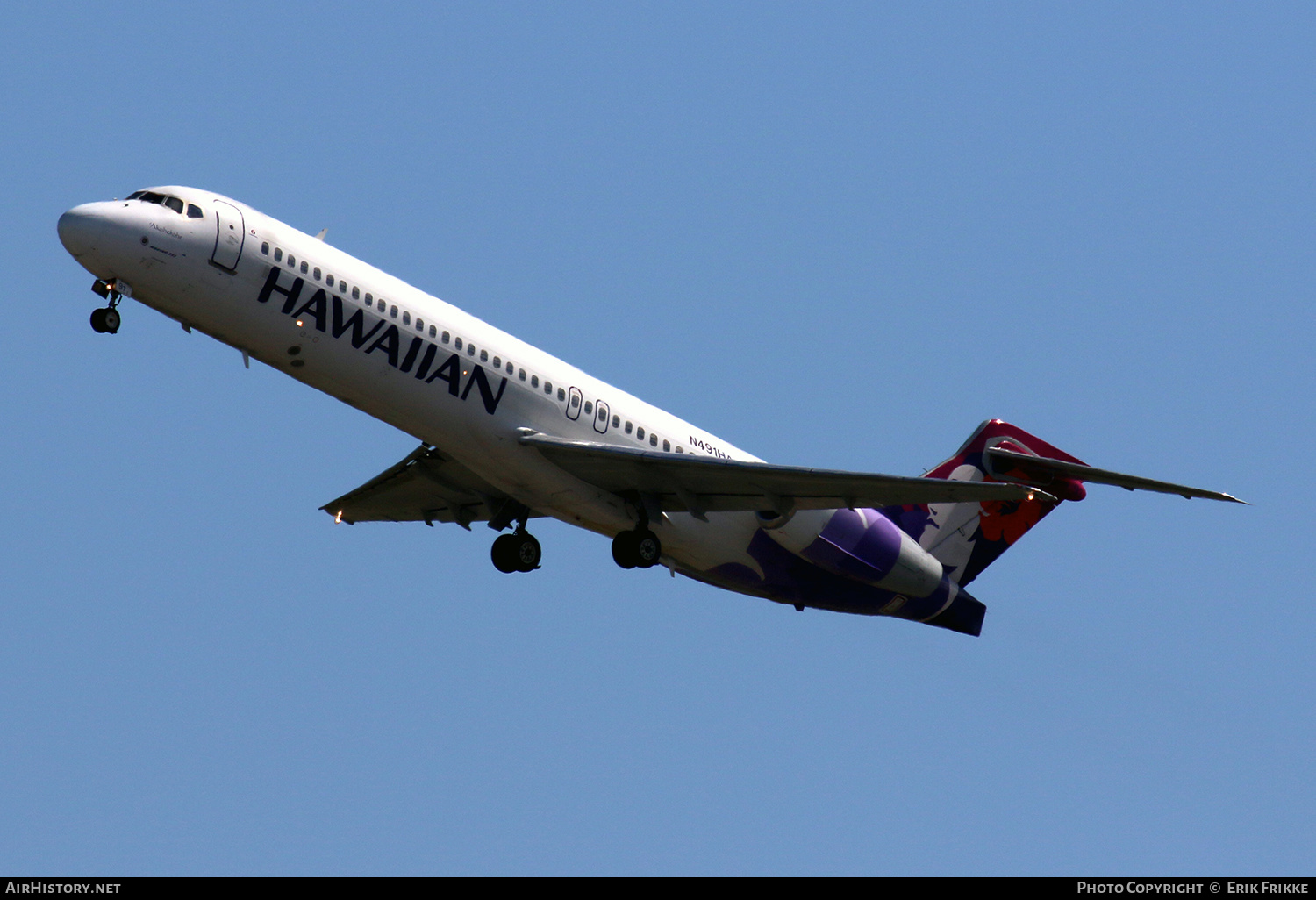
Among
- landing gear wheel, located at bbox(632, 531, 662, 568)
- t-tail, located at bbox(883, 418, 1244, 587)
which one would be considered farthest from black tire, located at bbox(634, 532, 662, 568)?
Result: t-tail, located at bbox(883, 418, 1244, 587)

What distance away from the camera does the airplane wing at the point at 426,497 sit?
33000mm

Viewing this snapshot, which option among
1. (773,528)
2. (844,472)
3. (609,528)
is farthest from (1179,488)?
(609,528)

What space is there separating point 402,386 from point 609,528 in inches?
200

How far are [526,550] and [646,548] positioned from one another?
123 inches

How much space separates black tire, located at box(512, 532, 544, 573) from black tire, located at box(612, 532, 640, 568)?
2.57 metres

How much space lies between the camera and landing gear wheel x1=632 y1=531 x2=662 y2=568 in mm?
31172

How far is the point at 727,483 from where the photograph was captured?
99.7ft

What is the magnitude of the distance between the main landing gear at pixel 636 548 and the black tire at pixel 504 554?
8.98ft

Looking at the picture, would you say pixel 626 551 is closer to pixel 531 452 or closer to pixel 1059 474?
pixel 531 452

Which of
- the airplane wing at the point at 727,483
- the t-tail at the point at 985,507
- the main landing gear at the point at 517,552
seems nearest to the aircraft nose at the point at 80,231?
the airplane wing at the point at 727,483

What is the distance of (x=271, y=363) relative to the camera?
28562 mm

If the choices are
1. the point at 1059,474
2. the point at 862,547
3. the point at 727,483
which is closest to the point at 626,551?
the point at 727,483

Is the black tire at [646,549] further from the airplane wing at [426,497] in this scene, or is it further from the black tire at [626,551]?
the airplane wing at [426,497]
